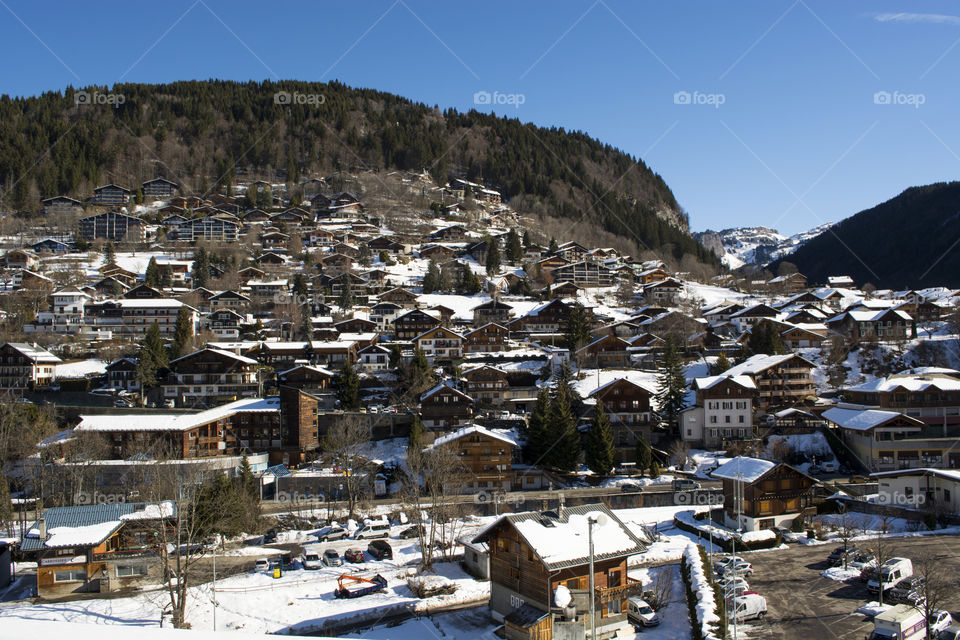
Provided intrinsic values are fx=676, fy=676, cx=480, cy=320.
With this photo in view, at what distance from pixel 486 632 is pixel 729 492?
13561 mm

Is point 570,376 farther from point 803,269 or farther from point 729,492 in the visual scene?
point 803,269

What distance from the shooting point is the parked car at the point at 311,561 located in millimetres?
23281

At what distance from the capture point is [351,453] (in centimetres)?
3588

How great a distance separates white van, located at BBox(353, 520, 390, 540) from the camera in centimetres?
2712

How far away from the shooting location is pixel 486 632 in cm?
1725

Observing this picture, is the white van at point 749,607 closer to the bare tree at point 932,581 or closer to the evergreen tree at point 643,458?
the bare tree at point 932,581

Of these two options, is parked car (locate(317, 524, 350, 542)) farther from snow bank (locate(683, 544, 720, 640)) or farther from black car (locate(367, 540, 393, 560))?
snow bank (locate(683, 544, 720, 640))

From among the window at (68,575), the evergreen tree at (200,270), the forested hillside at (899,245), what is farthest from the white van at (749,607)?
the forested hillside at (899,245)

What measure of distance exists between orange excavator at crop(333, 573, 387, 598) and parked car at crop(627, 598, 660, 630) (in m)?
7.51

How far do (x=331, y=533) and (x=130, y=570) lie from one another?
7485 millimetres

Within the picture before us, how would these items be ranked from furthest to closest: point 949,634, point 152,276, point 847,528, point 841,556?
point 152,276, point 847,528, point 841,556, point 949,634

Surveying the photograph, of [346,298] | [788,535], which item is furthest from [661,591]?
[346,298]

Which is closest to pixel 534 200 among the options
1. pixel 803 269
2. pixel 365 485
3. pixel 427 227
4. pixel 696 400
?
pixel 427 227

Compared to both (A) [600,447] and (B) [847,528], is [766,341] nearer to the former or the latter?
(A) [600,447]
